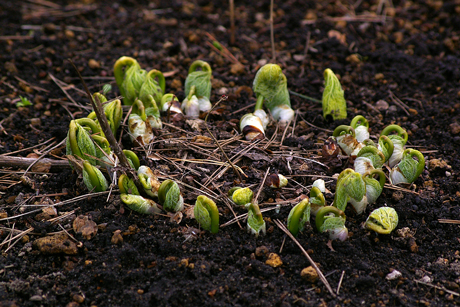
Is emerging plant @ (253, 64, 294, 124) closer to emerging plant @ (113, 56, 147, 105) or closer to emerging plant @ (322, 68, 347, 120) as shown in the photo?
emerging plant @ (322, 68, 347, 120)

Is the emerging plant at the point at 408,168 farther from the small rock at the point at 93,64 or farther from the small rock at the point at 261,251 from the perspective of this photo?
the small rock at the point at 93,64

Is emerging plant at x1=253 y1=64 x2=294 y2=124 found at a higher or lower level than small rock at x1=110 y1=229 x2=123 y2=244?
higher

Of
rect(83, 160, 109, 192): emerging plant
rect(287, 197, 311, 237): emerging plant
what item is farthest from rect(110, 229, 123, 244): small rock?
rect(287, 197, 311, 237): emerging plant

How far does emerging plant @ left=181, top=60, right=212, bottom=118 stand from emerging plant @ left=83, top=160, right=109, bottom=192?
2.54 feet

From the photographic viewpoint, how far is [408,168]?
2182 millimetres

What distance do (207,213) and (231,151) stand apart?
57 cm

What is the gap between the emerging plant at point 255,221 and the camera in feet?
6.06

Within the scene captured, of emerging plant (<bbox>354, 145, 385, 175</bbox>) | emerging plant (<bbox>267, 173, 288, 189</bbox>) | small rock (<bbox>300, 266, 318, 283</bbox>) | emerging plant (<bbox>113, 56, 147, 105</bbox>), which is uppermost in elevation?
emerging plant (<bbox>113, 56, 147, 105</bbox>)

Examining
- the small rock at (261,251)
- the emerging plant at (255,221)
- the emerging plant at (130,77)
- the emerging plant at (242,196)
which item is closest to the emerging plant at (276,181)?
the emerging plant at (242,196)

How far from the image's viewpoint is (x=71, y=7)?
12.8 feet

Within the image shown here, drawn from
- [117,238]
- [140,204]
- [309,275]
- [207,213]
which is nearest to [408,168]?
[309,275]

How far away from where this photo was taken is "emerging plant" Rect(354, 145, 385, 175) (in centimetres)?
212

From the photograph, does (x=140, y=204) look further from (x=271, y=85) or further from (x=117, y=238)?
(x=271, y=85)

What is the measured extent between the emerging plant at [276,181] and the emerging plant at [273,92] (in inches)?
24.2
